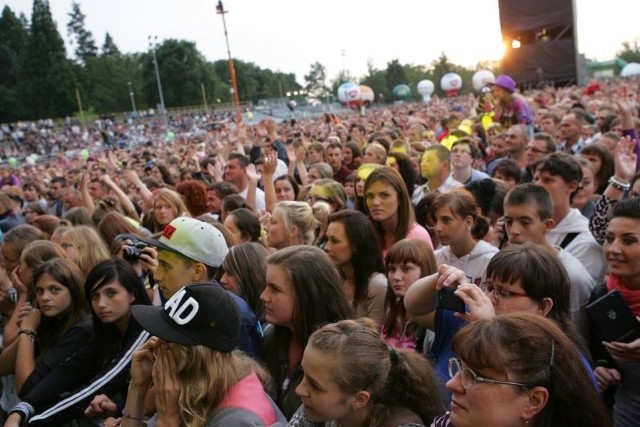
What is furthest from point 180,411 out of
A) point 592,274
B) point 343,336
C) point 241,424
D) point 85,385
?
point 592,274

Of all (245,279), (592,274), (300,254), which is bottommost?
(592,274)

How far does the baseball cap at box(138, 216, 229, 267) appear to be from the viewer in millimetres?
3793

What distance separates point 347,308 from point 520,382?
56.3 inches

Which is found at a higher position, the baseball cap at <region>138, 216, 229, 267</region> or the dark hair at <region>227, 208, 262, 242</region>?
the baseball cap at <region>138, 216, 229, 267</region>

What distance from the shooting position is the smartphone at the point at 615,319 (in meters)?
2.73

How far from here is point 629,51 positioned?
316 ft

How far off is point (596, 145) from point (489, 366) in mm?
5129

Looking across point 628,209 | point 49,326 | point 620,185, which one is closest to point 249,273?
point 49,326

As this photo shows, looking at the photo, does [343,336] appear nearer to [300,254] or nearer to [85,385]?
[300,254]

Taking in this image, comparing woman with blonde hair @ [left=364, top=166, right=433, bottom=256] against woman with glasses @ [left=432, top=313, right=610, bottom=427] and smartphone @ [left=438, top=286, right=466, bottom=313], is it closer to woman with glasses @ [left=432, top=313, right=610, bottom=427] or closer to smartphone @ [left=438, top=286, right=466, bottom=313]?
smartphone @ [left=438, top=286, right=466, bottom=313]

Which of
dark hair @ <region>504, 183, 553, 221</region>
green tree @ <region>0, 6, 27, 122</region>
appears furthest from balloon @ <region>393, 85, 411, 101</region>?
dark hair @ <region>504, 183, 553, 221</region>

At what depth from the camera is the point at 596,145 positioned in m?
6.36

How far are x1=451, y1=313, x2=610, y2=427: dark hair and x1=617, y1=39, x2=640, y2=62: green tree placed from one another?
323ft

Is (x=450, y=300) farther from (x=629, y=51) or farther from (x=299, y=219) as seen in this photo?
(x=629, y=51)
